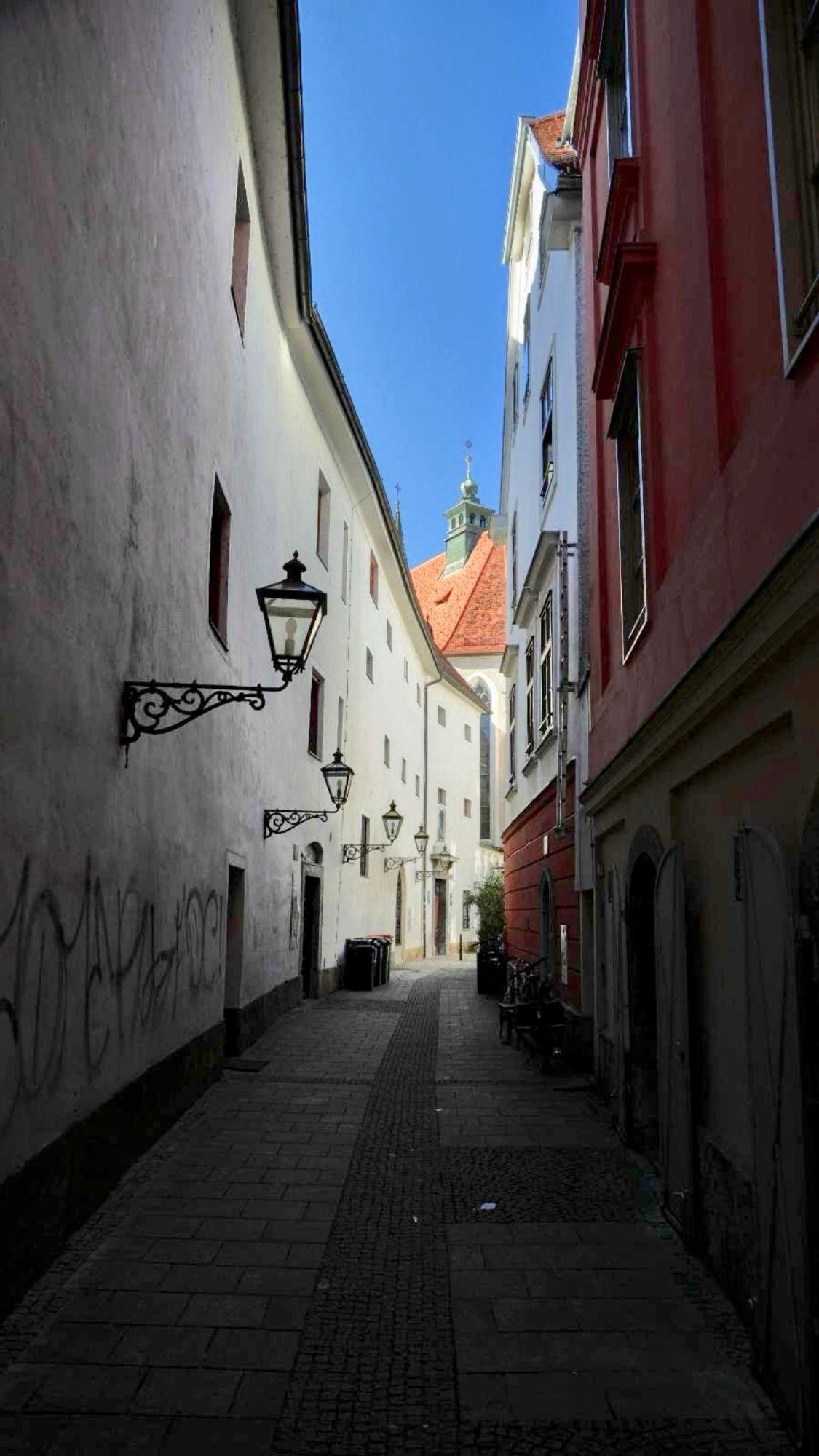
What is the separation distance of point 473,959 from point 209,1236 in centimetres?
3058

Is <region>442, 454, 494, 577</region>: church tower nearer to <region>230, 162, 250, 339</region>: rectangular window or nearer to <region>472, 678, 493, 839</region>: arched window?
<region>472, 678, 493, 839</region>: arched window

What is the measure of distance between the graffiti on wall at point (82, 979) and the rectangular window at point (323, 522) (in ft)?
37.5

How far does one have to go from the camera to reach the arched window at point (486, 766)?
143ft

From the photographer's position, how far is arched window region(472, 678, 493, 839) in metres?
43.7

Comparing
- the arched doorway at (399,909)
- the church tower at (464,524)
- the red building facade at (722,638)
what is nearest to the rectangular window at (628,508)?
the red building facade at (722,638)

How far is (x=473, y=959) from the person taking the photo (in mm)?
35688

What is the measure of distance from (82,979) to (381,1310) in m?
2.39

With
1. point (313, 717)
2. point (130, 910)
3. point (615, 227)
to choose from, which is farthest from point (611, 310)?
point (313, 717)

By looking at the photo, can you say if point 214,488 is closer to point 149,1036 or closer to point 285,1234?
point 149,1036

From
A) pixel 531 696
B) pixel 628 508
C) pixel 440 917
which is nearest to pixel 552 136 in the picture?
pixel 531 696

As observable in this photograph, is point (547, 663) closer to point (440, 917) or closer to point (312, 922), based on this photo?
point (312, 922)

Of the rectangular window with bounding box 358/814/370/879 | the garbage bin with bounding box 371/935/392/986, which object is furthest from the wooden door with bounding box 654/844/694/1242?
the rectangular window with bounding box 358/814/370/879

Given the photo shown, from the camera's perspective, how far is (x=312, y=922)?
1900cm

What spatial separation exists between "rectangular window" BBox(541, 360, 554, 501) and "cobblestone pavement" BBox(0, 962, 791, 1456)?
913cm
